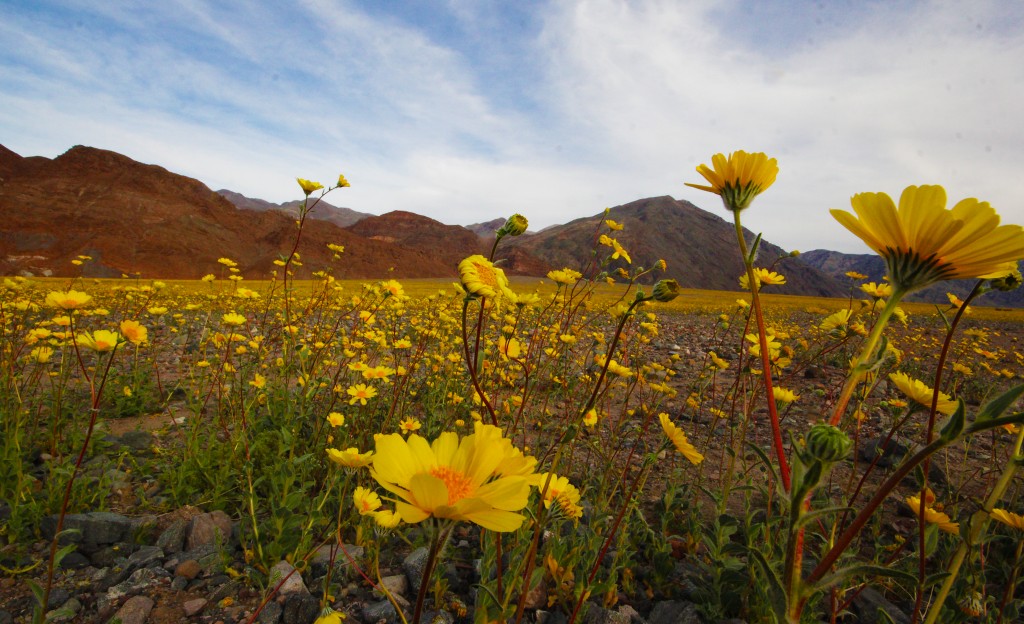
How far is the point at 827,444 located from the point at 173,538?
2526 millimetres

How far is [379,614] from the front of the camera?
5.46 ft

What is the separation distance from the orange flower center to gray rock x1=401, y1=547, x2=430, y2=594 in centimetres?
117

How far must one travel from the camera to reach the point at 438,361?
12.6 feet

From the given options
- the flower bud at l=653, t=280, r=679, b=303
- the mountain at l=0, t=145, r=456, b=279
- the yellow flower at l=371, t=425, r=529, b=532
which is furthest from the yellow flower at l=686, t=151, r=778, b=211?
the mountain at l=0, t=145, r=456, b=279

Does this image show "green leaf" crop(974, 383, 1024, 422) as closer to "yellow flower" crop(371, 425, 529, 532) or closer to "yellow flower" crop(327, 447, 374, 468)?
"yellow flower" crop(371, 425, 529, 532)

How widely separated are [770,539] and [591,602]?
2.75ft

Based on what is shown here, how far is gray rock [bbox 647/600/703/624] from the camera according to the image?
1.81 m

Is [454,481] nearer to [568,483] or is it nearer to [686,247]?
[568,483]

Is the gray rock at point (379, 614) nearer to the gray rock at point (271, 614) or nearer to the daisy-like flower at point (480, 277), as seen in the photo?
the gray rock at point (271, 614)

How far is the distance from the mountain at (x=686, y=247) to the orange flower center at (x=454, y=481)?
97.6m

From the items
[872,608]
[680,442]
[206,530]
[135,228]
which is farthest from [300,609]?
[135,228]

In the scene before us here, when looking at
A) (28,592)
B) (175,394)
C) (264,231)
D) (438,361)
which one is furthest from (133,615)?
(264,231)

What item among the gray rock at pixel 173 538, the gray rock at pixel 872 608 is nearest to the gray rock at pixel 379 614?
the gray rock at pixel 173 538

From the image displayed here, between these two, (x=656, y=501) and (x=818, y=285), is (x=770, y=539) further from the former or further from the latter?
(x=818, y=285)
